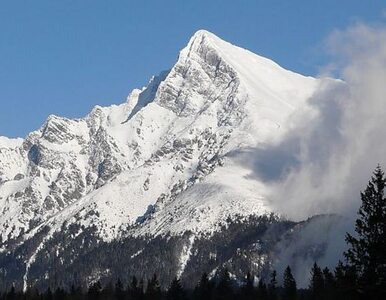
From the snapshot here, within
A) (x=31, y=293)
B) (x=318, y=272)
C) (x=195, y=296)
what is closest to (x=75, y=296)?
(x=31, y=293)

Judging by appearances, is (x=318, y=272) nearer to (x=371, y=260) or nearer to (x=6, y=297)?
(x=6, y=297)

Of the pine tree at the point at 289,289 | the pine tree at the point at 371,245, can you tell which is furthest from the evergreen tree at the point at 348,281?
the pine tree at the point at 289,289

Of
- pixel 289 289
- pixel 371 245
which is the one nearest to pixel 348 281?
pixel 371 245

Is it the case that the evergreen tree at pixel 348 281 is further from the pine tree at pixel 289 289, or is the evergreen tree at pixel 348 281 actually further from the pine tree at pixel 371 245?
the pine tree at pixel 289 289

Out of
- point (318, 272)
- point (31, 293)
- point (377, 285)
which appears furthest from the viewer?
point (31, 293)

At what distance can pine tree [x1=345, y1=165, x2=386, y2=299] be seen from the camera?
1640 inches

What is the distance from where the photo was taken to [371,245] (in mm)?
42219

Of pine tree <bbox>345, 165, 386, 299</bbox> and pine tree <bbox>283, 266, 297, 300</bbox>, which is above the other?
pine tree <bbox>283, 266, 297, 300</bbox>

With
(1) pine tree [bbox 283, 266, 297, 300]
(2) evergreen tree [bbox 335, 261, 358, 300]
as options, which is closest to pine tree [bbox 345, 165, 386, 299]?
(2) evergreen tree [bbox 335, 261, 358, 300]

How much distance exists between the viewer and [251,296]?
564 feet

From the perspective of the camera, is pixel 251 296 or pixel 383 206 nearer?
pixel 383 206

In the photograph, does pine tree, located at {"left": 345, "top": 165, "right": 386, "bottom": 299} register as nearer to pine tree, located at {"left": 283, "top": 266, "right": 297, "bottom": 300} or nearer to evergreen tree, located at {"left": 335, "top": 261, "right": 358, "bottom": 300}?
evergreen tree, located at {"left": 335, "top": 261, "right": 358, "bottom": 300}

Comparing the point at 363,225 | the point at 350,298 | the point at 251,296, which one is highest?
the point at 251,296

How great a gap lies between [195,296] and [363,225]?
13537 cm
